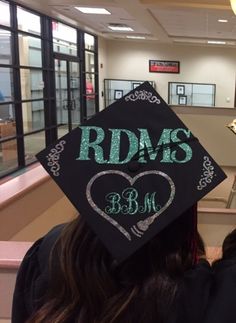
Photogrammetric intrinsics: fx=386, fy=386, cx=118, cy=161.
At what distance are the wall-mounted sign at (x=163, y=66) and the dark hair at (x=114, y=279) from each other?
12.2m

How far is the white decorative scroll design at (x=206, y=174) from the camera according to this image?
0.77 m

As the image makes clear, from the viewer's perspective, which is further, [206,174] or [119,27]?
[119,27]

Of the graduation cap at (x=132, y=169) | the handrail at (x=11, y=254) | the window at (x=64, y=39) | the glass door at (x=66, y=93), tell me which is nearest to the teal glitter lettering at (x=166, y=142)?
the graduation cap at (x=132, y=169)

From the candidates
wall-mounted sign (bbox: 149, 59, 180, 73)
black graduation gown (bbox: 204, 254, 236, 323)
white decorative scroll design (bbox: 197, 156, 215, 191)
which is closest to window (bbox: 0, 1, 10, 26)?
white decorative scroll design (bbox: 197, 156, 215, 191)

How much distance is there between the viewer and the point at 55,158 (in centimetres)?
79

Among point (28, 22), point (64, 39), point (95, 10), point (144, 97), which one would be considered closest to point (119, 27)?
point (64, 39)

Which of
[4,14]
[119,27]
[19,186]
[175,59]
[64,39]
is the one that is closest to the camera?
[19,186]

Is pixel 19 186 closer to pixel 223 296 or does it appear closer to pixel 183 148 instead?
pixel 183 148

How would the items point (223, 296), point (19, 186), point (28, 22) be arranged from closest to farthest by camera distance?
point (223, 296), point (19, 186), point (28, 22)

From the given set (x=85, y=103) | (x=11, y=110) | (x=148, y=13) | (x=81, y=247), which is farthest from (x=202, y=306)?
(x=85, y=103)

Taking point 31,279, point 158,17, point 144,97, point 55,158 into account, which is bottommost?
point 31,279

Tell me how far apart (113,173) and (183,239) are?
189 millimetres

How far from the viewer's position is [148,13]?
6988 millimetres

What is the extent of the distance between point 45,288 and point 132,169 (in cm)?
30
